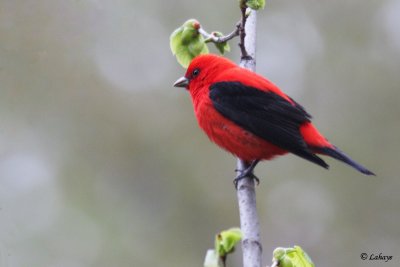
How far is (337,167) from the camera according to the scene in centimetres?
893

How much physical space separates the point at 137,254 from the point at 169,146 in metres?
1.68

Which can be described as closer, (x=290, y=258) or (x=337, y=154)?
(x=290, y=258)

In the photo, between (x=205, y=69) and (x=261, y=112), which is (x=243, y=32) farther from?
(x=205, y=69)

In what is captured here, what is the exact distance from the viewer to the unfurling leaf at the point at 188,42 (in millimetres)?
4625

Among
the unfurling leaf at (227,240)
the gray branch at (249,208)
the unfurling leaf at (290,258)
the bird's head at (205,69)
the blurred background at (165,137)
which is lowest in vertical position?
the unfurling leaf at (227,240)

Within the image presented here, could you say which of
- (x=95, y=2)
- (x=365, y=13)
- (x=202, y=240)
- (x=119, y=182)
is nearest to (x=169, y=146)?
(x=119, y=182)

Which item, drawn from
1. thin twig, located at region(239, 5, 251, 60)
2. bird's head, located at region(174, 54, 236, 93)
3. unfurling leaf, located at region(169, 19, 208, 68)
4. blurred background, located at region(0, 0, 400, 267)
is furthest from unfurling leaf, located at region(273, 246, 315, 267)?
blurred background, located at region(0, 0, 400, 267)

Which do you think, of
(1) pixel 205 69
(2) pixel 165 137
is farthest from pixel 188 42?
(2) pixel 165 137

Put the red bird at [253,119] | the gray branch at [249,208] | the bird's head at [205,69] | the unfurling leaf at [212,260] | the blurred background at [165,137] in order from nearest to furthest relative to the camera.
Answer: the unfurling leaf at [212,260], the gray branch at [249,208], the red bird at [253,119], the bird's head at [205,69], the blurred background at [165,137]

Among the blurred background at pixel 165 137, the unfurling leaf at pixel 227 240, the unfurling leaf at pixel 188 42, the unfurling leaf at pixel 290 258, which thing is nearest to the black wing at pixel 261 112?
the unfurling leaf at pixel 188 42

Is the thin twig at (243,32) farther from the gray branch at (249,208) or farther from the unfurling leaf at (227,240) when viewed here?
the unfurling leaf at (227,240)

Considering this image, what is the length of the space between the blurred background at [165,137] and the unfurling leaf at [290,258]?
4.46 meters

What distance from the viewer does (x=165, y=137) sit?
9000 mm

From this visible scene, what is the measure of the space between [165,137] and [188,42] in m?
4.38
